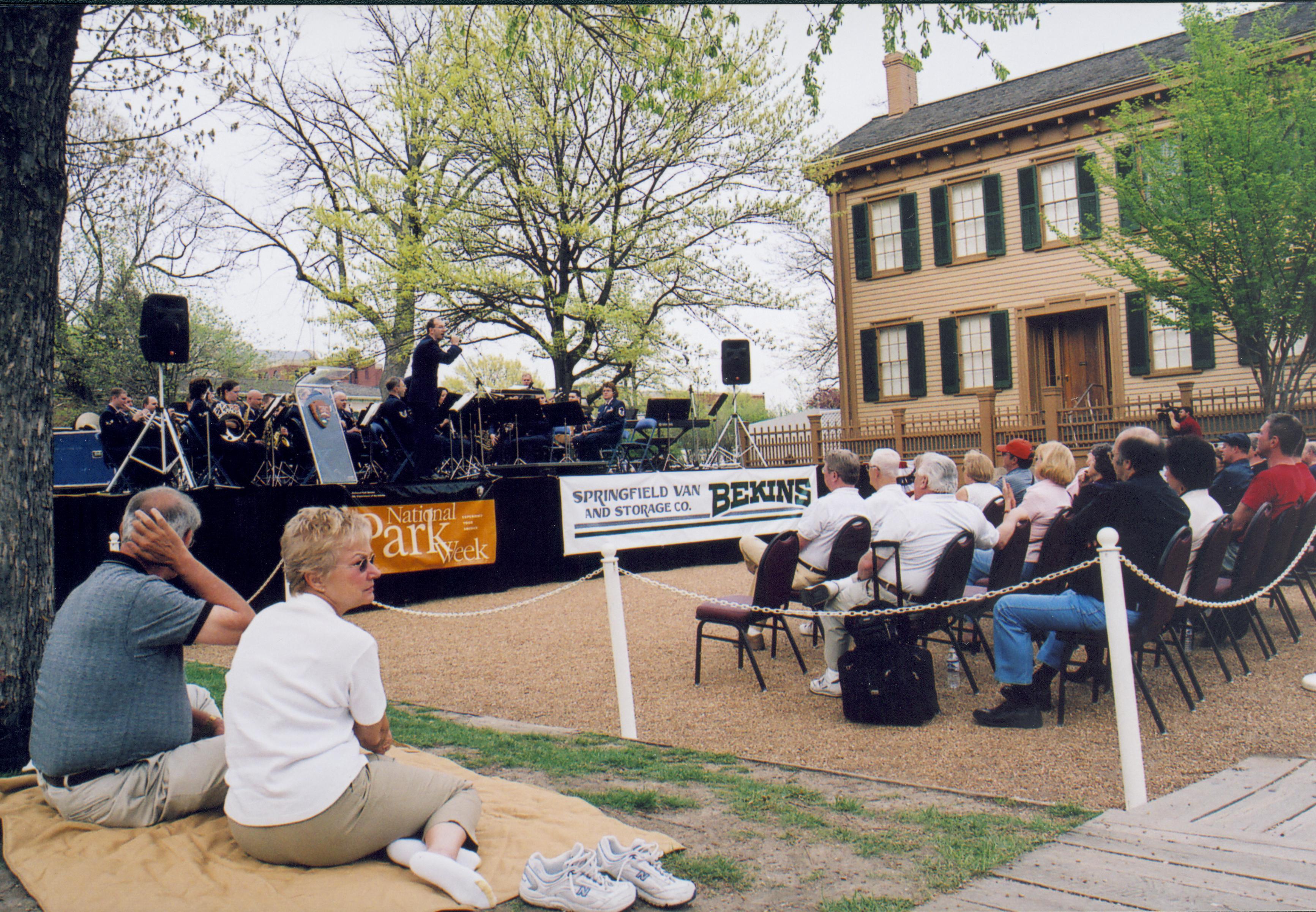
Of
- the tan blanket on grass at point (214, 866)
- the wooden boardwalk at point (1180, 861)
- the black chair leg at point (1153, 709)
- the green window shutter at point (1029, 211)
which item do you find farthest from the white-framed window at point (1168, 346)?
the tan blanket on grass at point (214, 866)

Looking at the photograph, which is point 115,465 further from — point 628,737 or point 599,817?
point 599,817

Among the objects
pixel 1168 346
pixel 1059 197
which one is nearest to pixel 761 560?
pixel 1168 346

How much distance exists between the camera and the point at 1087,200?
19281 millimetres

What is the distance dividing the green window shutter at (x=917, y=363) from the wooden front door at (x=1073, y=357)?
2424 mm

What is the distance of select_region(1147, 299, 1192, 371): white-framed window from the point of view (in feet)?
59.8

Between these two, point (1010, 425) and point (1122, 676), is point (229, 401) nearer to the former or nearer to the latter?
point (1122, 676)

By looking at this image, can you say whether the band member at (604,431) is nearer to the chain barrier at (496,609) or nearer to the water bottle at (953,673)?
the chain barrier at (496,609)

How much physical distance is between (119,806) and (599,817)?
1.73 metres

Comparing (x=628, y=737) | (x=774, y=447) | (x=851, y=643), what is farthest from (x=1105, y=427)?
(x=628, y=737)

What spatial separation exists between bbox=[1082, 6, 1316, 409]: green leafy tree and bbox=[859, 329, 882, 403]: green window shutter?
701cm

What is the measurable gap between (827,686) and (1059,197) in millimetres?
17263

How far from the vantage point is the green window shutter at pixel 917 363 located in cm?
2177

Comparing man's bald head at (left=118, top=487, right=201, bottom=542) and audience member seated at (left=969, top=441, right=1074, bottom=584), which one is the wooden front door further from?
man's bald head at (left=118, top=487, right=201, bottom=542)

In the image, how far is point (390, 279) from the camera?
21219 mm
